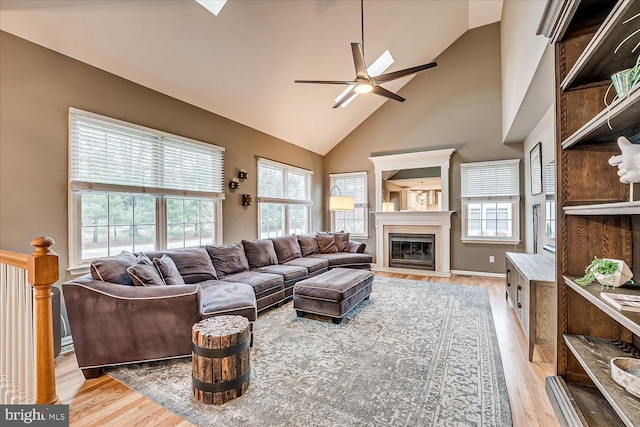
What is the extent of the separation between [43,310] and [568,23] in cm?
319

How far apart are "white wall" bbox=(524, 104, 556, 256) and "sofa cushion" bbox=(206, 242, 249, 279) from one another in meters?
3.85

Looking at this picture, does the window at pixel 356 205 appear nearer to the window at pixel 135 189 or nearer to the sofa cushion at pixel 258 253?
the sofa cushion at pixel 258 253

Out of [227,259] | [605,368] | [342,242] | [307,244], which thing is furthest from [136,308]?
[342,242]

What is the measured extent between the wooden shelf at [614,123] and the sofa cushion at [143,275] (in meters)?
3.12

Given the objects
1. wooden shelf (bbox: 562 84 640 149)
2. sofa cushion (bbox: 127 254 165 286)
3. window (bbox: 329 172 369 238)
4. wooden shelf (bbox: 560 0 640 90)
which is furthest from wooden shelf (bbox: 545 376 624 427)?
window (bbox: 329 172 369 238)

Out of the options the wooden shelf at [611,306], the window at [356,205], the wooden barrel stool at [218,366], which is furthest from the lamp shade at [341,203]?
the wooden shelf at [611,306]

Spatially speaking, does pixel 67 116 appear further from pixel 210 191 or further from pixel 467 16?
pixel 467 16

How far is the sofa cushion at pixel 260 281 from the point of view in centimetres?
351

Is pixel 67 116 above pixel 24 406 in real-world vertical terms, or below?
above

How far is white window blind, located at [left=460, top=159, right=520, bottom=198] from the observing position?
18.1 feet

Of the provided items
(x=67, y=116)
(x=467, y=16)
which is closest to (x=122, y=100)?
(x=67, y=116)

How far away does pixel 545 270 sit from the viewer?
9.59 feet

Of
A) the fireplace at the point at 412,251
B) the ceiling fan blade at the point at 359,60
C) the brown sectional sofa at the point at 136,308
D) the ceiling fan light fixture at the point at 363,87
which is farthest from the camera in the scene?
the fireplace at the point at 412,251

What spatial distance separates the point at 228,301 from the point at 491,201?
207 inches
